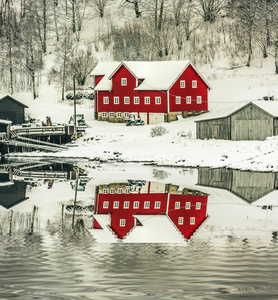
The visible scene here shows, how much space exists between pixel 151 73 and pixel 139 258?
64.0 meters

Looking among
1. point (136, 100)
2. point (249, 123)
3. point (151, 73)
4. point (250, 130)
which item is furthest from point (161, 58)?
point (250, 130)

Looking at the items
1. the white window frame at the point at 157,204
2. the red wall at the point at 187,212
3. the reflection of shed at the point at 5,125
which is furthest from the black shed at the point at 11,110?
the white window frame at the point at 157,204

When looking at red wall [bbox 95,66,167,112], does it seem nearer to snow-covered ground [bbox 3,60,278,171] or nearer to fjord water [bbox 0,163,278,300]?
snow-covered ground [bbox 3,60,278,171]

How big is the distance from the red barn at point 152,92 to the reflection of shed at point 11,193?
127ft

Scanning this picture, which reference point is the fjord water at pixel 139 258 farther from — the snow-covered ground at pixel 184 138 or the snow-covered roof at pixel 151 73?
the snow-covered roof at pixel 151 73

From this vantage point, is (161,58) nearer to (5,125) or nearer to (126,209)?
(5,125)

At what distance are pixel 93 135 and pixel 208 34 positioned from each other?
36.1 m

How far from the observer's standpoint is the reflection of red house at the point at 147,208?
24.1m

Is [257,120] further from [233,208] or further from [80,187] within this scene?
[233,208]

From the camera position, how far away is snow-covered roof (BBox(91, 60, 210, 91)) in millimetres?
79062

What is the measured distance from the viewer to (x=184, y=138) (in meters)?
61.6

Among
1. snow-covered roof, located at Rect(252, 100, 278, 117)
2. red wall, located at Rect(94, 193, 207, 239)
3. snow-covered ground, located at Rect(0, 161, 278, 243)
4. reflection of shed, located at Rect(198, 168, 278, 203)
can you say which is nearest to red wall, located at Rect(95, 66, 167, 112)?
snow-covered roof, located at Rect(252, 100, 278, 117)

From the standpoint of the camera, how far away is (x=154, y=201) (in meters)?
30.3

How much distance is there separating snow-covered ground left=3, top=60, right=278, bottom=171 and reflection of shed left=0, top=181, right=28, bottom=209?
13.6m
